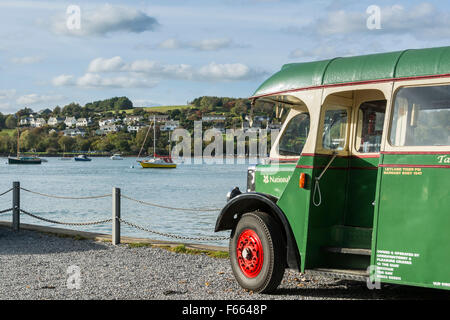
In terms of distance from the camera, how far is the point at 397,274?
6387 millimetres

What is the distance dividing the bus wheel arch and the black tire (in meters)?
0.12

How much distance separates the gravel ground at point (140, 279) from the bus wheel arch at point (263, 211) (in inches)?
23.3

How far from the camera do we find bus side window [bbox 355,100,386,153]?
286 inches

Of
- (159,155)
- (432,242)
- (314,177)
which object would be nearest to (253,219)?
(314,177)

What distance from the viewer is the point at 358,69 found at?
6.95 metres

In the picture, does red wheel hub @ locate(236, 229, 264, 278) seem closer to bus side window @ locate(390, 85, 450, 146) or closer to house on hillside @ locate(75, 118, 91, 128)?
bus side window @ locate(390, 85, 450, 146)

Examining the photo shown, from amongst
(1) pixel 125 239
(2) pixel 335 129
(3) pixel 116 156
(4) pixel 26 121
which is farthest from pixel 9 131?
(2) pixel 335 129

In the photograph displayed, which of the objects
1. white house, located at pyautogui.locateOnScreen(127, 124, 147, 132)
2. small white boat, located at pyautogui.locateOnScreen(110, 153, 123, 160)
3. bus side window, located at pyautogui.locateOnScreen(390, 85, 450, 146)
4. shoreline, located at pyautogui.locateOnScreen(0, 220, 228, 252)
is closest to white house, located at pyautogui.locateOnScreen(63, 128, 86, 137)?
small white boat, located at pyautogui.locateOnScreen(110, 153, 123, 160)

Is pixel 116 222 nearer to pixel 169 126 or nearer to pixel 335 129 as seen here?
pixel 335 129

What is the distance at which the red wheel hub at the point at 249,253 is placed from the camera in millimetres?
7574

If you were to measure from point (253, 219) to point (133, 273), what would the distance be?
2.46 meters

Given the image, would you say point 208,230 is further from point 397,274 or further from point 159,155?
point 159,155

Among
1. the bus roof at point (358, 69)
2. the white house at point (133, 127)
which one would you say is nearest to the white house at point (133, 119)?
the white house at point (133, 127)

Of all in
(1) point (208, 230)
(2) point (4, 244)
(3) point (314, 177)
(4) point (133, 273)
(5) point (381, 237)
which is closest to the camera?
(5) point (381, 237)
